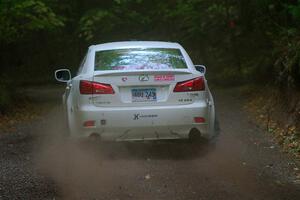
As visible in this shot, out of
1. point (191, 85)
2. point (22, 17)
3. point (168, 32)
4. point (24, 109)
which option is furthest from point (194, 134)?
point (168, 32)

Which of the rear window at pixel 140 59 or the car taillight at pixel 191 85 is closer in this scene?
the car taillight at pixel 191 85

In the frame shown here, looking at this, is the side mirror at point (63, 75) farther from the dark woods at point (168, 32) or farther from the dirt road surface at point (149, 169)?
the dark woods at point (168, 32)

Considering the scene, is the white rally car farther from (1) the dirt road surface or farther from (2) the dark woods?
(2) the dark woods

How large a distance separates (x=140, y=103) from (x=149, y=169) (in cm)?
99

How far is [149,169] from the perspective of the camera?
8.05 metres

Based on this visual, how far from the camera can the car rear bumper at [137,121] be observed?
8.43 metres

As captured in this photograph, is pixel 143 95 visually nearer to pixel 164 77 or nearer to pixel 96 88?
pixel 164 77

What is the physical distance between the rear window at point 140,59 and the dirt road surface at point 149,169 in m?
1.21

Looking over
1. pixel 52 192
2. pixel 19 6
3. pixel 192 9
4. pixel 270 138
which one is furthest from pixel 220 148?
pixel 192 9

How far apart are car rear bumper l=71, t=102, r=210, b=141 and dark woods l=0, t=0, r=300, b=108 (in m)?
4.18

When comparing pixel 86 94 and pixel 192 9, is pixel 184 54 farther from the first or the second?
pixel 192 9

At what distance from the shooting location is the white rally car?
Result: 8.45 metres

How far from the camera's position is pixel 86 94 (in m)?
8.52

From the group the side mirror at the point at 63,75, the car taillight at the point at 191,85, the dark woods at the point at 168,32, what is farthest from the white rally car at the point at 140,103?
the dark woods at the point at 168,32
